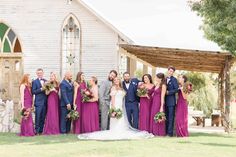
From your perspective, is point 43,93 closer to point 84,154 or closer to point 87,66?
point 87,66

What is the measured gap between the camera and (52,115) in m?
18.2

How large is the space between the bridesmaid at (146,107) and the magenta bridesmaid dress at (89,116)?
1377 mm

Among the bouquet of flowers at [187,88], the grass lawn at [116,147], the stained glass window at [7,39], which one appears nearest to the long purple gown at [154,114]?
the bouquet of flowers at [187,88]

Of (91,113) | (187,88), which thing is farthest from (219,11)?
(91,113)

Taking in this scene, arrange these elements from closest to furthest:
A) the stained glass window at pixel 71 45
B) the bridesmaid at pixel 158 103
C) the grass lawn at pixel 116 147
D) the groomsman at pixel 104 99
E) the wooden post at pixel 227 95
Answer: the grass lawn at pixel 116 147
the bridesmaid at pixel 158 103
the groomsman at pixel 104 99
the wooden post at pixel 227 95
the stained glass window at pixel 71 45

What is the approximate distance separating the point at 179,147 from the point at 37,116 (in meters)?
5.55

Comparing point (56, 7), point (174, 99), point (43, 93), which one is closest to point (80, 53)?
point (56, 7)

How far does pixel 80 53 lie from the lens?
2122 cm

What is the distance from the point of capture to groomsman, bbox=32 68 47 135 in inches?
711

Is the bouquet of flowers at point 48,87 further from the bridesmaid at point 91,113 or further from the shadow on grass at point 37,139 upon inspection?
the shadow on grass at point 37,139

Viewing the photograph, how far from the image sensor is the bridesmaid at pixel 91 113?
1812 cm

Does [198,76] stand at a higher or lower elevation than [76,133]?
higher

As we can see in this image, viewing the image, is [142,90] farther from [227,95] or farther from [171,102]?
[227,95]

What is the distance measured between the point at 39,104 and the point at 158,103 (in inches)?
142
